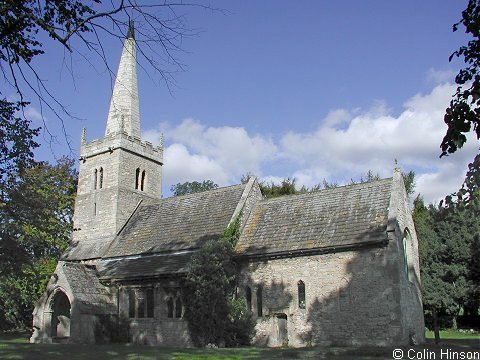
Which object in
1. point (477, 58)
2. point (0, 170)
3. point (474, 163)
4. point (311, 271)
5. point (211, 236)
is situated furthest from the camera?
point (211, 236)

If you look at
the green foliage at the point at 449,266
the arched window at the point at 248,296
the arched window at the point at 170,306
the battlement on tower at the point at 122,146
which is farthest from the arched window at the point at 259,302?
the green foliage at the point at 449,266

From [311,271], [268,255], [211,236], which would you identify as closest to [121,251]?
[211,236]

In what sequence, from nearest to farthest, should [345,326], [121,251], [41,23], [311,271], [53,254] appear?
1. [41,23]
2. [345,326]
3. [311,271]
4. [121,251]
5. [53,254]

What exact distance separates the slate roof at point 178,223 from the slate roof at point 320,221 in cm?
192

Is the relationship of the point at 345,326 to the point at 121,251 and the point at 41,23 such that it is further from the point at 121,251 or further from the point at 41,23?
the point at 41,23

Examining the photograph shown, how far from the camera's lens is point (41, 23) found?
25.8 ft

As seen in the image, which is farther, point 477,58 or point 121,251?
point 121,251

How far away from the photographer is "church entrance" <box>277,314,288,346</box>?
24.6 metres

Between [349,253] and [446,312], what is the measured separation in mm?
23949

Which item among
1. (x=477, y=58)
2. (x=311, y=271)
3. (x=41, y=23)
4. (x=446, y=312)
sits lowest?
(x=446, y=312)

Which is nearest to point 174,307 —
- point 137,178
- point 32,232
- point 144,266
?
point 144,266

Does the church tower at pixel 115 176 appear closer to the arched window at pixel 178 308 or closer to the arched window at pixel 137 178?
the arched window at pixel 137 178

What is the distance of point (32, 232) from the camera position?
35.4 metres

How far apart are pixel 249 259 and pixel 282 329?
3.89 metres
